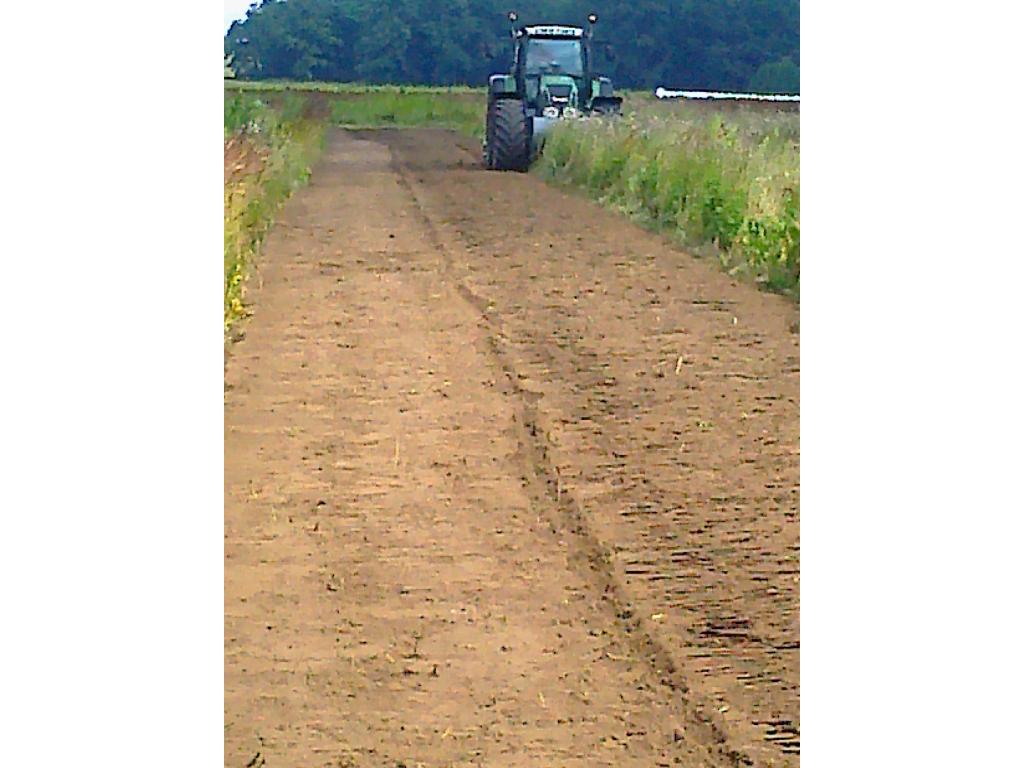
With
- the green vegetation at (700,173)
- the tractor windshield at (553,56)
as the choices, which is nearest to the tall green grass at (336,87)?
the tractor windshield at (553,56)

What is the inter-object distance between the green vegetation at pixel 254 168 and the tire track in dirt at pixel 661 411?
191 millimetres

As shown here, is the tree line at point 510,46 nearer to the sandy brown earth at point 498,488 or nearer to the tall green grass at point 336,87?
the tall green grass at point 336,87

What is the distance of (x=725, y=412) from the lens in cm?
345

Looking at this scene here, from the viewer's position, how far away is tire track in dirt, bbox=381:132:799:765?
3.29 metres

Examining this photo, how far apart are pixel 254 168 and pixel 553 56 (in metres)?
0.64

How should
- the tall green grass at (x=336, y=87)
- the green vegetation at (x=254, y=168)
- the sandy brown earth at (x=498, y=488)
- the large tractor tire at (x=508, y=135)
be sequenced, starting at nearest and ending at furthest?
the sandy brown earth at (x=498, y=488) < the green vegetation at (x=254, y=168) < the tall green grass at (x=336, y=87) < the large tractor tire at (x=508, y=135)

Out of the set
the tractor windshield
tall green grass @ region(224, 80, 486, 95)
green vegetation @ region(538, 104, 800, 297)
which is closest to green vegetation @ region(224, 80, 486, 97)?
tall green grass @ region(224, 80, 486, 95)

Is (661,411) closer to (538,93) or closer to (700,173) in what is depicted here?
(700,173)

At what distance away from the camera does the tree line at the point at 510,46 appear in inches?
136

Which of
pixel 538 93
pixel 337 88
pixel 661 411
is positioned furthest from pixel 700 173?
pixel 337 88

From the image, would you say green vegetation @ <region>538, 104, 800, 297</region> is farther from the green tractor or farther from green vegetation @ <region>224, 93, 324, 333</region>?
green vegetation @ <region>224, 93, 324, 333</region>

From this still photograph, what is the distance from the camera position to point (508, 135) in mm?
3609
